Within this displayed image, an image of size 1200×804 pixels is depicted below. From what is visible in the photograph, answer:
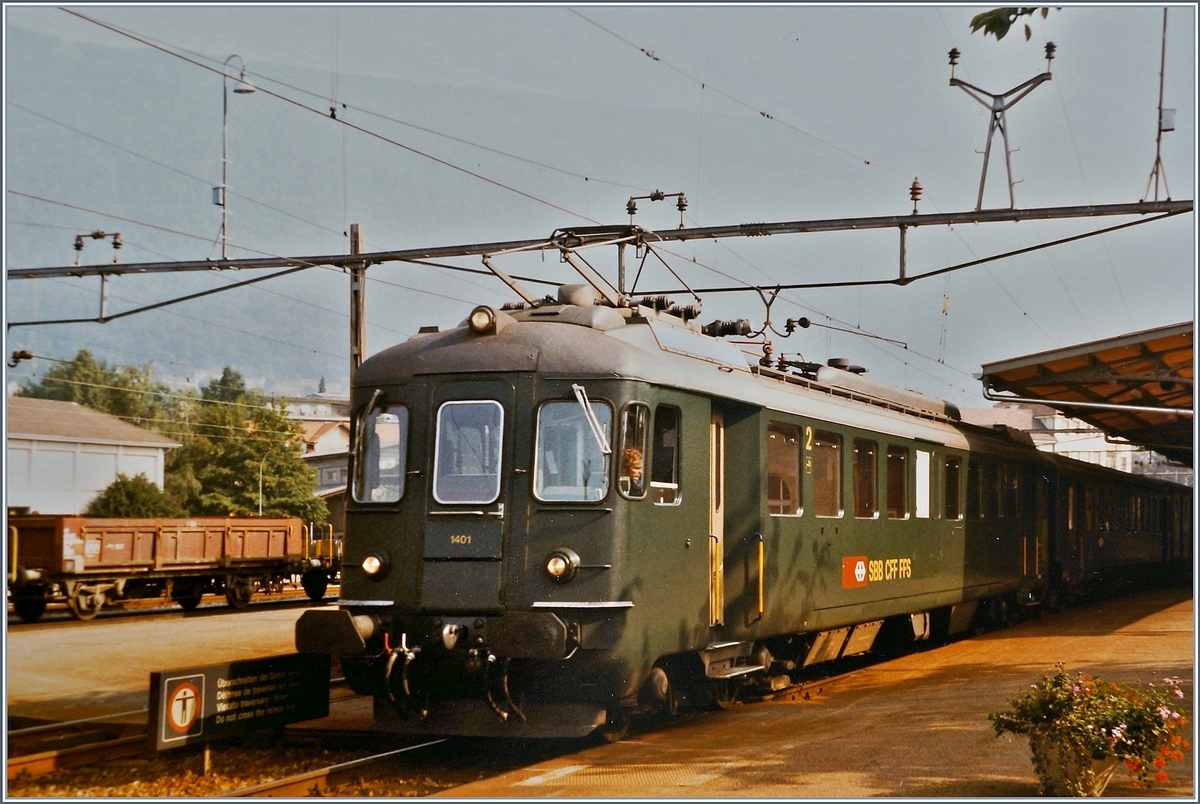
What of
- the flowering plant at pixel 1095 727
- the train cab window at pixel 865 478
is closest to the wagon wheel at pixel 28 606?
the train cab window at pixel 865 478

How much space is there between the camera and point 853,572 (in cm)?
1302

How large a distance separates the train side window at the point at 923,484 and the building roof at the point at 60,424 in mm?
16800

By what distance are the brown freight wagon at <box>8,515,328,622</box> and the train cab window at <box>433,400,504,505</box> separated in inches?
618

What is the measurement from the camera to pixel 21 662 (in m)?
16.4

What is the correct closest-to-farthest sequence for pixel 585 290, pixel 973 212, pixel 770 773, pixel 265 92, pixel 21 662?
pixel 770 773 < pixel 585 290 < pixel 265 92 < pixel 973 212 < pixel 21 662

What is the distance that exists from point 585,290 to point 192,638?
11.2 m

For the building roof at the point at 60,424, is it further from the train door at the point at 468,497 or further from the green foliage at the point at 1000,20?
the green foliage at the point at 1000,20

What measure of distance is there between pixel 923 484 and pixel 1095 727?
25.5ft

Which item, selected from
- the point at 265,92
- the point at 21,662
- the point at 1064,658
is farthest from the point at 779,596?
the point at 21,662

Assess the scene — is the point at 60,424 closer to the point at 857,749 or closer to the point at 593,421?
the point at 593,421

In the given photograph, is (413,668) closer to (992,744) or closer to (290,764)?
(290,764)

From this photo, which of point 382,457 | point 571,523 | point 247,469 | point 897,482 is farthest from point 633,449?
point 247,469

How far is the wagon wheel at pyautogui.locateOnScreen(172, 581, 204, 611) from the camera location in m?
26.3

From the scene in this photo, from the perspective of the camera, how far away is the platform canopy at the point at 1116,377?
18.0 m
